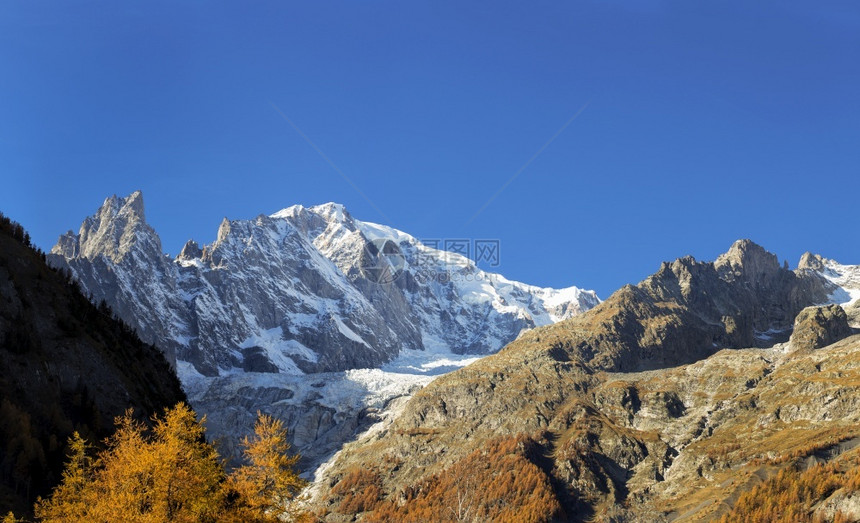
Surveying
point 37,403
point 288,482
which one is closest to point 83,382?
point 37,403

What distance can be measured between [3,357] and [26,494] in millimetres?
20433

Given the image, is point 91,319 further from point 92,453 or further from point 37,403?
point 92,453

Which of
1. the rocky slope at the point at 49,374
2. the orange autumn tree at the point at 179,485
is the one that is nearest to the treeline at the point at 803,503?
the rocky slope at the point at 49,374

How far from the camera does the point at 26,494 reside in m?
71.4

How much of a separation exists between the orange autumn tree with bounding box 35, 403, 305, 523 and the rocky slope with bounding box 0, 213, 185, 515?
28.5 metres

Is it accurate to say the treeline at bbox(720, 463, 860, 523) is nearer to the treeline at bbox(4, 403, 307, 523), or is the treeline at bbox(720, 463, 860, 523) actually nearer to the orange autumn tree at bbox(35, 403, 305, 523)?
the treeline at bbox(4, 403, 307, 523)

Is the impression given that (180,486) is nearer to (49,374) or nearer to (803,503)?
(49,374)

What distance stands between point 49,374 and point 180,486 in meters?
56.7

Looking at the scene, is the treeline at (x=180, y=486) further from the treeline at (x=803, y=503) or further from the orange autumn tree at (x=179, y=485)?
the treeline at (x=803, y=503)

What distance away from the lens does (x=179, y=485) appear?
4275 cm

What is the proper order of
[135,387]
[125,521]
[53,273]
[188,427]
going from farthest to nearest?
[53,273], [135,387], [188,427], [125,521]

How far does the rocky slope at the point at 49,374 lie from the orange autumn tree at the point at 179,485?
28487 mm

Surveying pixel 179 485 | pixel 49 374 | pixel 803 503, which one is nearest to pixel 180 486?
pixel 179 485

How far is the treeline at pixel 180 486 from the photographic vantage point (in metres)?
42.2
